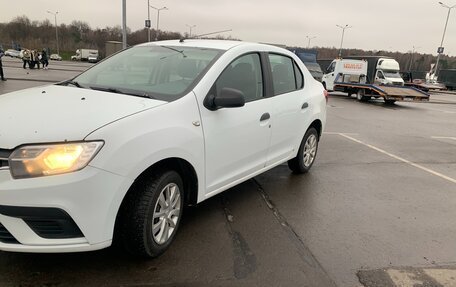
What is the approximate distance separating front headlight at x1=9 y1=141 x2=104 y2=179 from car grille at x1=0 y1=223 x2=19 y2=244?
42 cm

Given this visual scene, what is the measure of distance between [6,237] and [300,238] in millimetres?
2524

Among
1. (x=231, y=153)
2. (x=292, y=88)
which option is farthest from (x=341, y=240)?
(x=292, y=88)

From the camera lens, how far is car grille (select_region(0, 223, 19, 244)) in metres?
2.54

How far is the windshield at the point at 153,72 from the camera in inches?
135

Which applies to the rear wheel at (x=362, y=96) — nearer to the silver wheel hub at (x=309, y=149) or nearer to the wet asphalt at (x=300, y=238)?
the wet asphalt at (x=300, y=238)

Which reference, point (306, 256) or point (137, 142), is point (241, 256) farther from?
point (137, 142)

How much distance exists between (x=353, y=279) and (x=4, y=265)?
9.04ft

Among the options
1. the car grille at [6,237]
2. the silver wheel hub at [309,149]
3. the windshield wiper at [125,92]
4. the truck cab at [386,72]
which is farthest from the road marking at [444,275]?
the truck cab at [386,72]

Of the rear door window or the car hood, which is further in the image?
the rear door window

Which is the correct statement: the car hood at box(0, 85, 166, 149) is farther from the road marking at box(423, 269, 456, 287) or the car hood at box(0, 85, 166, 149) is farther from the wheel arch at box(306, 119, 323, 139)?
the wheel arch at box(306, 119, 323, 139)

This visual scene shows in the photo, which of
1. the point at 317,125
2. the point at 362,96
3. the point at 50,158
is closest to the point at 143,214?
the point at 50,158

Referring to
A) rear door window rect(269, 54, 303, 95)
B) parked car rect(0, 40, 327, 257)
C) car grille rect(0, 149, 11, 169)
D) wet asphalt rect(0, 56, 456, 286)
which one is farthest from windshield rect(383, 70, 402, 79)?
car grille rect(0, 149, 11, 169)

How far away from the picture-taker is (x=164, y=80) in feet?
12.1

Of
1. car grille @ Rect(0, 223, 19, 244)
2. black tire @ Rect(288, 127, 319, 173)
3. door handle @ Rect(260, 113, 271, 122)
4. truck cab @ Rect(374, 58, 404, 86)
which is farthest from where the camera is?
truck cab @ Rect(374, 58, 404, 86)
